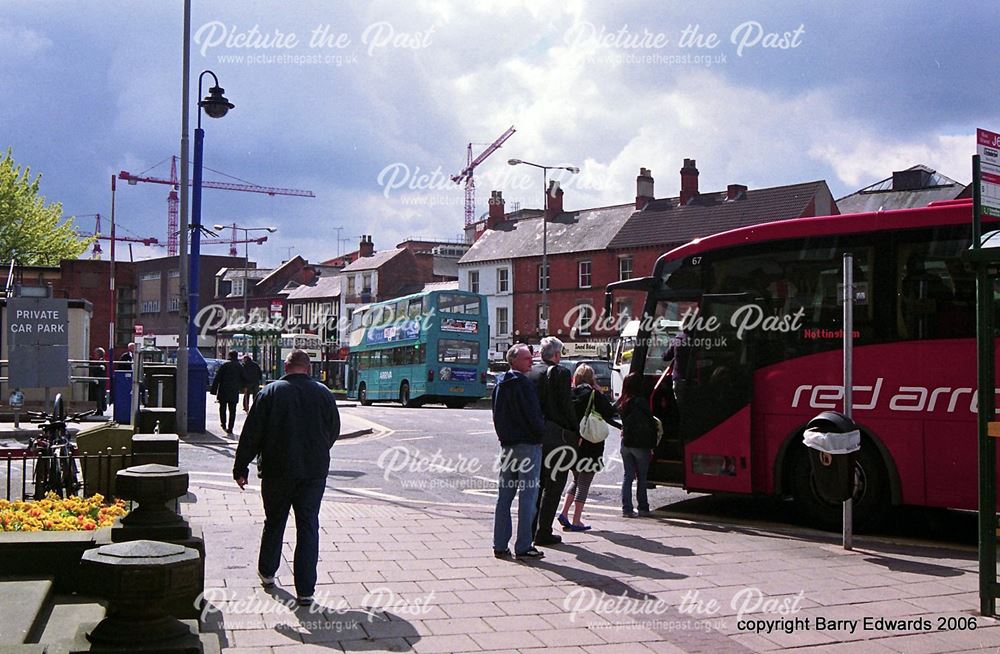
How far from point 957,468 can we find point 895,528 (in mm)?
1510

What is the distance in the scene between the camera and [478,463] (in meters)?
16.8

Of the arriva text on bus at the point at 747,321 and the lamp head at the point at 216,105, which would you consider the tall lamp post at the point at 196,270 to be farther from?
the arriva text on bus at the point at 747,321

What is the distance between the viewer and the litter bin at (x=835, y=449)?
8.84m

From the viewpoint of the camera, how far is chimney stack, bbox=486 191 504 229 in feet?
226

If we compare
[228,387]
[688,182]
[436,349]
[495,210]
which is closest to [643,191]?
[688,182]

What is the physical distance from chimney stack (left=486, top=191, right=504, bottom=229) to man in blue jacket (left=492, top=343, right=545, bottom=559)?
60.7 meters

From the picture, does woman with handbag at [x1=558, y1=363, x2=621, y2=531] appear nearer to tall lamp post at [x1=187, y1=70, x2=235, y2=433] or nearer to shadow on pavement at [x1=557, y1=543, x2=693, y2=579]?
shadow on pavement at [x1=557, y1=543, x2=693, y2=579]

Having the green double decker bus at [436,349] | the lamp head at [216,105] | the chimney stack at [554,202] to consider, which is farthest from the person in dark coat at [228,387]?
the chimney stack at [554,202]

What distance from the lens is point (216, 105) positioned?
19.2 meters

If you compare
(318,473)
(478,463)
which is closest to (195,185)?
(478,463)

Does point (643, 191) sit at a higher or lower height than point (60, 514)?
higher

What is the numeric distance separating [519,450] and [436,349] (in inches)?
1109

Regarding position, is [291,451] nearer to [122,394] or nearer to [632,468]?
[632,468]

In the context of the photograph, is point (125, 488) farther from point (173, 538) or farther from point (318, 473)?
point (318, 473)
